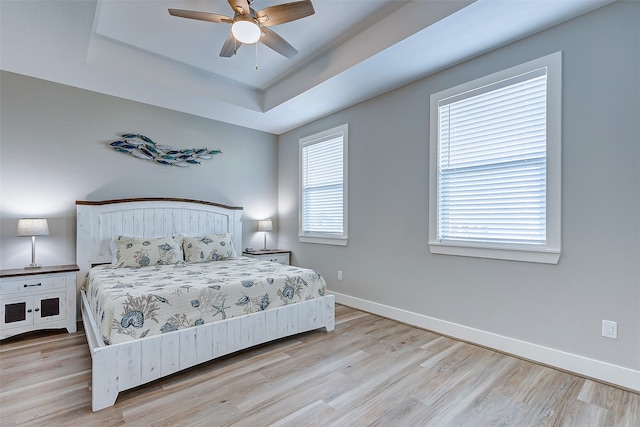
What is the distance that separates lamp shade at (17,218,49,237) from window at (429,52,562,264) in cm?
395

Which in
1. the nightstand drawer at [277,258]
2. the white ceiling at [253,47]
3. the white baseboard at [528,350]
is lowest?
the white baseboard at [528,350]

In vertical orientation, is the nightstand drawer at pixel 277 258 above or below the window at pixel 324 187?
below

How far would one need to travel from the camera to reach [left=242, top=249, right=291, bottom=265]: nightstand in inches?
184

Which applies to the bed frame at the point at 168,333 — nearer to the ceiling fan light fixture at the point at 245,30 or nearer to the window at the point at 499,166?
the window at the point at 499,166

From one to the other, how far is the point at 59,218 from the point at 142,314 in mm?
2260

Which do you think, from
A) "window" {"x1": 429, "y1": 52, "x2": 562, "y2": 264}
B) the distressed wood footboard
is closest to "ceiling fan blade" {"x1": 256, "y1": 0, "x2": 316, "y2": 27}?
"window" {"x1": 429, "y1": 52, "x2": 562, "y2": 264}

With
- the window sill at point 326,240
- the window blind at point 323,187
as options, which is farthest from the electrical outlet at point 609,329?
the window blind at point 323,187

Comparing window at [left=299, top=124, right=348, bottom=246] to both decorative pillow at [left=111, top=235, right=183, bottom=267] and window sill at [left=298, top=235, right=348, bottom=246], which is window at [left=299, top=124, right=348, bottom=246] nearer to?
window sill at [left=298, top=235, right=348, bottom=246]

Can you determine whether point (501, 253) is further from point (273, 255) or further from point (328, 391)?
point (273, 255)

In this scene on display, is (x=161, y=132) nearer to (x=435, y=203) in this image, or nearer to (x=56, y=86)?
(x=56, y=86)

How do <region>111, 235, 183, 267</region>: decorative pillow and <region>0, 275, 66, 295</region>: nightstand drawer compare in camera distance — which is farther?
<region>111, 235, 183, 267</region>: decorative pillow

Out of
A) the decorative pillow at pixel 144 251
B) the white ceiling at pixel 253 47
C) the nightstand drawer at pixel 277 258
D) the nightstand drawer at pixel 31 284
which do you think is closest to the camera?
the white ceiling at pixel 253 47

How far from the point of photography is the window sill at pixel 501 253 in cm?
242

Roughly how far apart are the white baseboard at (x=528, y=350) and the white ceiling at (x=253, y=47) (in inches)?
100
